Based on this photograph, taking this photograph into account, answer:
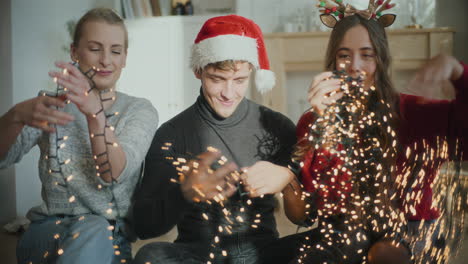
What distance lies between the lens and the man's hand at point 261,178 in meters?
0.95

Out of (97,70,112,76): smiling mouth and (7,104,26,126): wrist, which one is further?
(97,70,112,76): smiling mouth

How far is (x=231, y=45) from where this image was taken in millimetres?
1017

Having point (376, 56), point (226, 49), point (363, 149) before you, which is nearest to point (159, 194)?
point (226, 49)

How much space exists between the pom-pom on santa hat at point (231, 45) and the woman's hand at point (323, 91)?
0.59ft

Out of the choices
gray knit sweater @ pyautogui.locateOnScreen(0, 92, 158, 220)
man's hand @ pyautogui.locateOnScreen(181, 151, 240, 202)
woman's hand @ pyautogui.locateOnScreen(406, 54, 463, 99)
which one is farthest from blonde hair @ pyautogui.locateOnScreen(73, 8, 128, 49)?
woman's hand @ pyautogui.locateOnScreen(406, 54, 463, 99)

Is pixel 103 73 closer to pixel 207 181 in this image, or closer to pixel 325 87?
pixel 207 181

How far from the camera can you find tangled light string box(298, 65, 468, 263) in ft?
3.14

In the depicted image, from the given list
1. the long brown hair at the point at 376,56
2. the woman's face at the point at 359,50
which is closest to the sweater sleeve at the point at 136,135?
the long brown hair at the point at 376,56

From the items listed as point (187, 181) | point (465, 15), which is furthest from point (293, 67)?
point (187, 181)

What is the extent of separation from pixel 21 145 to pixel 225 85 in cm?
44

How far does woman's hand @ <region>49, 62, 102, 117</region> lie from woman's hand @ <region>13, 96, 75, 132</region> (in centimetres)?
3

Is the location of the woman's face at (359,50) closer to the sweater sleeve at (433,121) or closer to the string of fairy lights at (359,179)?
the string of fairy lights at (359,179)

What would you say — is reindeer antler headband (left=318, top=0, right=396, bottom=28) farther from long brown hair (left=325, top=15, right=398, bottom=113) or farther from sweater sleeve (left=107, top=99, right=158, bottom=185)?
sweater sleeve (left=107, top=99, right=158, bottom=185)

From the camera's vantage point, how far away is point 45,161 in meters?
1.00
